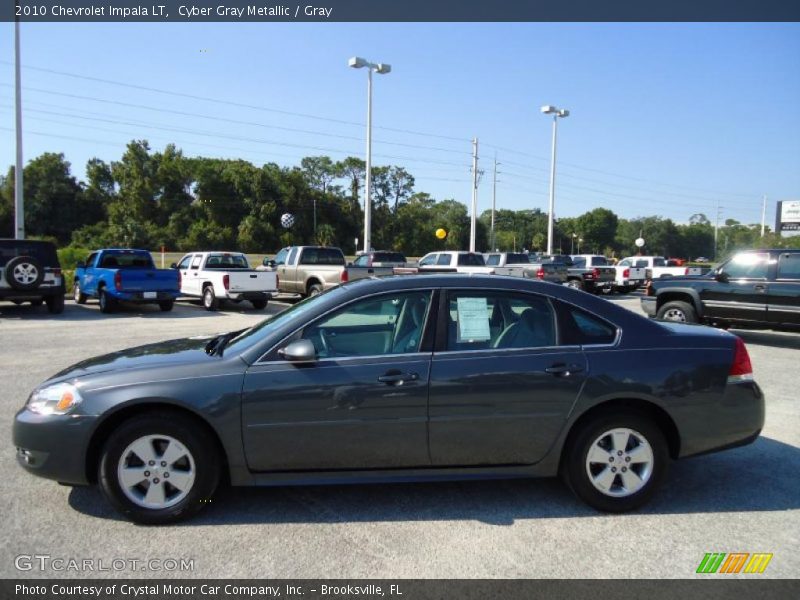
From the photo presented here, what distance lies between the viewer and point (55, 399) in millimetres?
3775

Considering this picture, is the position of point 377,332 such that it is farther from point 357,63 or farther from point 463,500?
point 357,63

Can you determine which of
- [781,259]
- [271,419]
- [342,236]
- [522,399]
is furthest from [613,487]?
[342,236]

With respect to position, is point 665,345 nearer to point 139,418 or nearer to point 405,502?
point 405,502

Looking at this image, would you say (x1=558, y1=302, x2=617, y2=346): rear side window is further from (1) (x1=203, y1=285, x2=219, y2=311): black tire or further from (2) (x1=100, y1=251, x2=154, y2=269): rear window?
(2) (x1=100, y1=251, x2=154, y2=269): rear window

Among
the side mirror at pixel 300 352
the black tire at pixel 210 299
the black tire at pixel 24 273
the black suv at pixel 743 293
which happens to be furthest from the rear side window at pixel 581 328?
the black tire at pixel 210 299

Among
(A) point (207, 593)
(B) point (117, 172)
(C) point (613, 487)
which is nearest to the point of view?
(A) point (207, 593)

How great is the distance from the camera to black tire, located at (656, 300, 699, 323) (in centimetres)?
1186

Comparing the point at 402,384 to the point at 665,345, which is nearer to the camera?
the point at 402,384

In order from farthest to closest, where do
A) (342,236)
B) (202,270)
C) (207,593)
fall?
(342,236) → (202,270) → (207,593)

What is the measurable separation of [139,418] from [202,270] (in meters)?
14.5

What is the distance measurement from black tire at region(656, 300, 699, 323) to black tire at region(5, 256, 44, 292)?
14277mm

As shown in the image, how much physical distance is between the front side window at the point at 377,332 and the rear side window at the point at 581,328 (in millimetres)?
953

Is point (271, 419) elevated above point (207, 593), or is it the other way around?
point (271, 419)

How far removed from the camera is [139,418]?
3.69 metres
